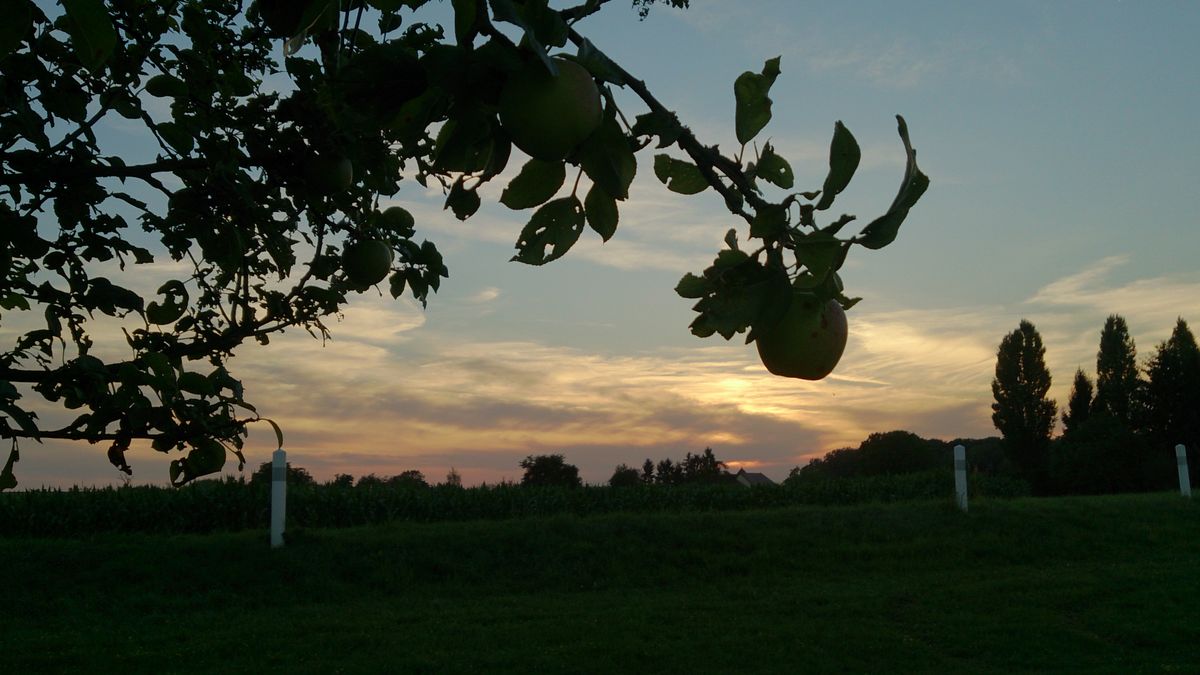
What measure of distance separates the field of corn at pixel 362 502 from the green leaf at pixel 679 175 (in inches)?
464

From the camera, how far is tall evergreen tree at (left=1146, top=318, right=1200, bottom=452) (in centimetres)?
3412

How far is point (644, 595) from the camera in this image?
376 inches

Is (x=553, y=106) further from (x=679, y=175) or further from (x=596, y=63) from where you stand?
(x=679, y=175)

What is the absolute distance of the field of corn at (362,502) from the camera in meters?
13.9

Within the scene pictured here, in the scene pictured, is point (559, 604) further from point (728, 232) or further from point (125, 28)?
point (728, 232)

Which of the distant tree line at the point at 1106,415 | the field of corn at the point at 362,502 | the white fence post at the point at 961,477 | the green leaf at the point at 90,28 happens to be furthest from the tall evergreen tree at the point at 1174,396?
the green leaf at the point at 90,28

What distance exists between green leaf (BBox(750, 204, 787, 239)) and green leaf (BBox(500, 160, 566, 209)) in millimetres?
268

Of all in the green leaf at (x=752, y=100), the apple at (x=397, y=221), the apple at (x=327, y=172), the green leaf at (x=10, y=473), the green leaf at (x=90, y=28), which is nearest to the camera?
the green leaf at (x=90, y=28)

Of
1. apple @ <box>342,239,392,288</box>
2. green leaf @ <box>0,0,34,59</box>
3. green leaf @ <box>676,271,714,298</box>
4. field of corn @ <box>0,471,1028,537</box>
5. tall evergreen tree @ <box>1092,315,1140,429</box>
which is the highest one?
tall evergreen tree @ <box>1092,315,1140,429</box>

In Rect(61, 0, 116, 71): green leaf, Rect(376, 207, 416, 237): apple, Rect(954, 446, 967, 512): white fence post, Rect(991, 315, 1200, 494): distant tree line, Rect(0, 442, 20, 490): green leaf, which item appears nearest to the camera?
Rect(61, 0, 116, 71): green leaf

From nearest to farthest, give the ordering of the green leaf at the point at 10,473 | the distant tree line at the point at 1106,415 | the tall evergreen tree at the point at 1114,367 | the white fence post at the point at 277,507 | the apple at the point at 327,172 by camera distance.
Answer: the green leaf at the point at 10,473, the apple at the point at 327,172, the white fence post at the point at 277,507, the distant tree line at the point at 1106,415, the tall evergreen tree at the point at 1114,367

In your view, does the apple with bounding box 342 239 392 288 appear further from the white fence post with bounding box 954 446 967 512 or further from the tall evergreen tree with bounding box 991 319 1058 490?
the tall evergreen tree with bounding box 991 319 1058 490

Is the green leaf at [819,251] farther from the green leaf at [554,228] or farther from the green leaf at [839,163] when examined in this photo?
the green leaf at [554,228]

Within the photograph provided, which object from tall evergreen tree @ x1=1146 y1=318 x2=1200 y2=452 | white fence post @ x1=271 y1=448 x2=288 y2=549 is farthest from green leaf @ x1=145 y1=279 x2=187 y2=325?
tall evergreen tree @ x1=1146 y1=318 x2=1200 y2=452
